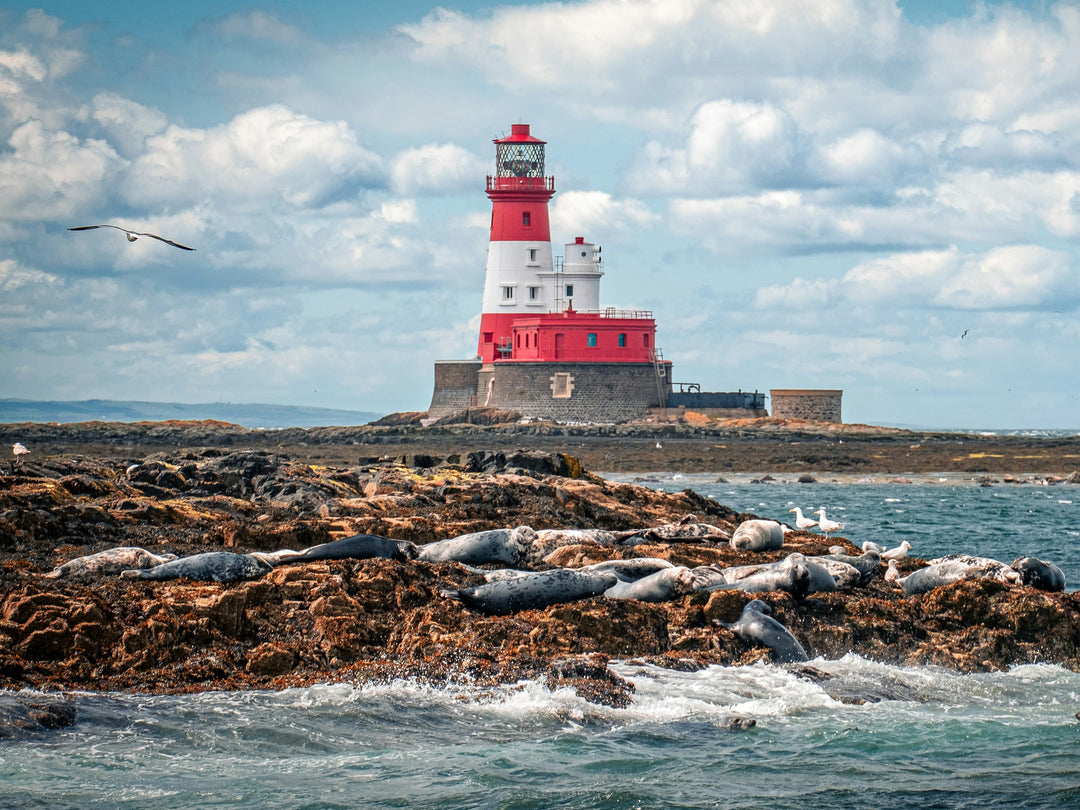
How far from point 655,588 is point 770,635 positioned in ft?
3.69

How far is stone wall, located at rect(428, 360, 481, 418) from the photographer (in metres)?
55.5

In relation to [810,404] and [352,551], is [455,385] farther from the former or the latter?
[352,551]

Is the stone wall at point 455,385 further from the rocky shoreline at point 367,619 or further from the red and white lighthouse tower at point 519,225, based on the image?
the rocky shoreline at point 367,619

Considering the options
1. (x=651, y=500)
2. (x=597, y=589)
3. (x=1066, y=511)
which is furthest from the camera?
(x=1066, y=511)

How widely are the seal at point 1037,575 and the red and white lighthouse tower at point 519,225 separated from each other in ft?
131

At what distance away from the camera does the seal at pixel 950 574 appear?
11141 millimetres

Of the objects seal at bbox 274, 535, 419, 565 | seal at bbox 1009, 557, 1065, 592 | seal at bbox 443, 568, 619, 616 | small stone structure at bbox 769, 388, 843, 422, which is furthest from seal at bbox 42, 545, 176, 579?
small stone structure at bbox 769, 388, 843, 422

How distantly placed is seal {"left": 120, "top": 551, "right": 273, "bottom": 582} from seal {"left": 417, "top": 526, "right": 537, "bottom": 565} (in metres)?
1.86

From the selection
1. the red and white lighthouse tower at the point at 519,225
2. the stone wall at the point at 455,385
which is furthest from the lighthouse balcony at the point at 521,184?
the stone wall at the point at 455,385

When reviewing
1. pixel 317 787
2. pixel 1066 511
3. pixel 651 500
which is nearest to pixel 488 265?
pixel 1066 511

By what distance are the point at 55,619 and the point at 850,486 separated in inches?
1105

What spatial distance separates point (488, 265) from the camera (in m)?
51.5

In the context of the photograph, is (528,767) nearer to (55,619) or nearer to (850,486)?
(55,619)

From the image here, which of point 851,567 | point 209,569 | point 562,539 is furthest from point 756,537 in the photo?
point 209,569
